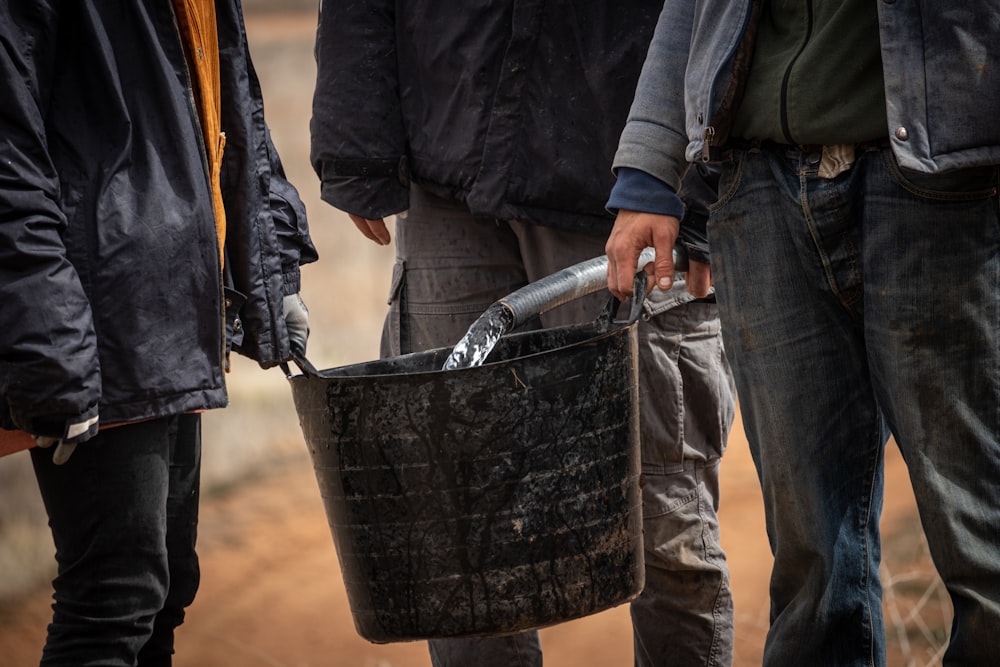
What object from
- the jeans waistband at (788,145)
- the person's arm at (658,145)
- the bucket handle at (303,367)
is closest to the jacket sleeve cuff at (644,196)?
the person's arm at (658,145)

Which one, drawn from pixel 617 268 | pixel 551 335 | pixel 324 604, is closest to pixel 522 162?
pixel 551 335

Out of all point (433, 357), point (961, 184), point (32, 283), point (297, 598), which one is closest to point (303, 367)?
point (433, 357)

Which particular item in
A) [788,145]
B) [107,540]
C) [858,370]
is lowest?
[107,540]

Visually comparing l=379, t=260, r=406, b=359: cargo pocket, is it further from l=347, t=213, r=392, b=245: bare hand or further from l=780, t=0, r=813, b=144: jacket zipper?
l=780, t=0, r=813, b=144: jacket zipper

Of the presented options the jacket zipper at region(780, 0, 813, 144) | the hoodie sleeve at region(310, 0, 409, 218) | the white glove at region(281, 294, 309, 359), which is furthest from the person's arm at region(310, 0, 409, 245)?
the jacket zipper at region(780, 0, 813, 144)

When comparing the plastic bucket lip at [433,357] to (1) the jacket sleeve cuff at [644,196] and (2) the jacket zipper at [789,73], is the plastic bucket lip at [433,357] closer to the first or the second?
(1) the jacket sleeve cuff at [644,196]

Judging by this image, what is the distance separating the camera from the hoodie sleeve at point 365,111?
9.00 feet

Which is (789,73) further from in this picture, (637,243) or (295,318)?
(295,318)

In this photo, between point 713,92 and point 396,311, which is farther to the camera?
point 396,311

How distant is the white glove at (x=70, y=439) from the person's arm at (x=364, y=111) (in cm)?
99

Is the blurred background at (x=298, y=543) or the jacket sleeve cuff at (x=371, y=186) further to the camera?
the blurred background at (x=298, y=543)

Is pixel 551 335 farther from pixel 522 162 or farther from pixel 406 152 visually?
pixel 406 152

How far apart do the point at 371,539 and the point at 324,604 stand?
9.51 ft

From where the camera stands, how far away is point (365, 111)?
2750 mm
